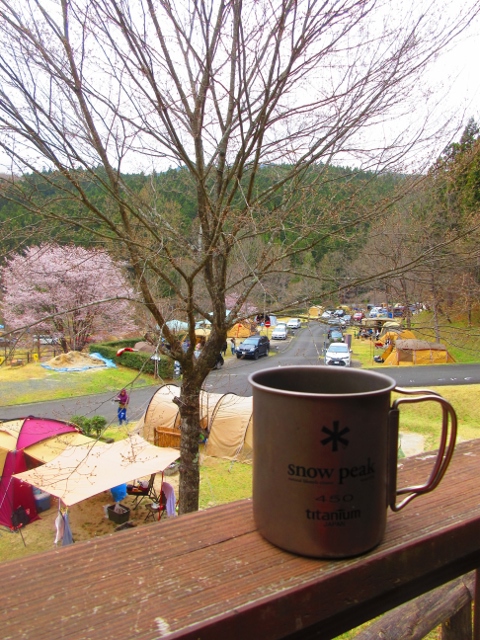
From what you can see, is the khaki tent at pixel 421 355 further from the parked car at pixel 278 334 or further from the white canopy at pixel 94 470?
the white canopy at pixel 94 470

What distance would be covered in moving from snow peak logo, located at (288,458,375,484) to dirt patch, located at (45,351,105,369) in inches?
657

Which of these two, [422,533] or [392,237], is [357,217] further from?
[422,533]

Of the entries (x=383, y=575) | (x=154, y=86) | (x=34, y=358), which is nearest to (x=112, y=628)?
(x=383, y=575)

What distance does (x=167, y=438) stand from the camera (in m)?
10.3

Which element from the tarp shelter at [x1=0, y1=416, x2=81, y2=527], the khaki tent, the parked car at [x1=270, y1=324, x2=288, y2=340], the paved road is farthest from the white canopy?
the khaki tent

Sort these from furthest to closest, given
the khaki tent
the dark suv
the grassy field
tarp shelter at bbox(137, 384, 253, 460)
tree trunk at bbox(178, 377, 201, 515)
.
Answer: the khaki tent → the grassy field → the dark suv → tarp shelter at bbox(137, 384, 253, 460) → tree trunk at bbox(178, 377, 201, 515)

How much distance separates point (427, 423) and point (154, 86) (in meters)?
9.62

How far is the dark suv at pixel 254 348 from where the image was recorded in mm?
11789

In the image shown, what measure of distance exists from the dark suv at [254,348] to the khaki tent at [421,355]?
260 inches

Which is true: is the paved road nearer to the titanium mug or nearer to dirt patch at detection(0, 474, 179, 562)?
dirt patch at detection(0, 474, 179, 562)

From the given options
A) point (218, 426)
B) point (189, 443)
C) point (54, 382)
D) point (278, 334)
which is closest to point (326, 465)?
point (189, 443)

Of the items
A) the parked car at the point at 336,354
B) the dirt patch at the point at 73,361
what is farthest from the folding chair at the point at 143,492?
the dirt patch at the point at 73,361

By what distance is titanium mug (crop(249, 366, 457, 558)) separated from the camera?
57 cm

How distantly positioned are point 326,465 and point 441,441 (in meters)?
0.20
